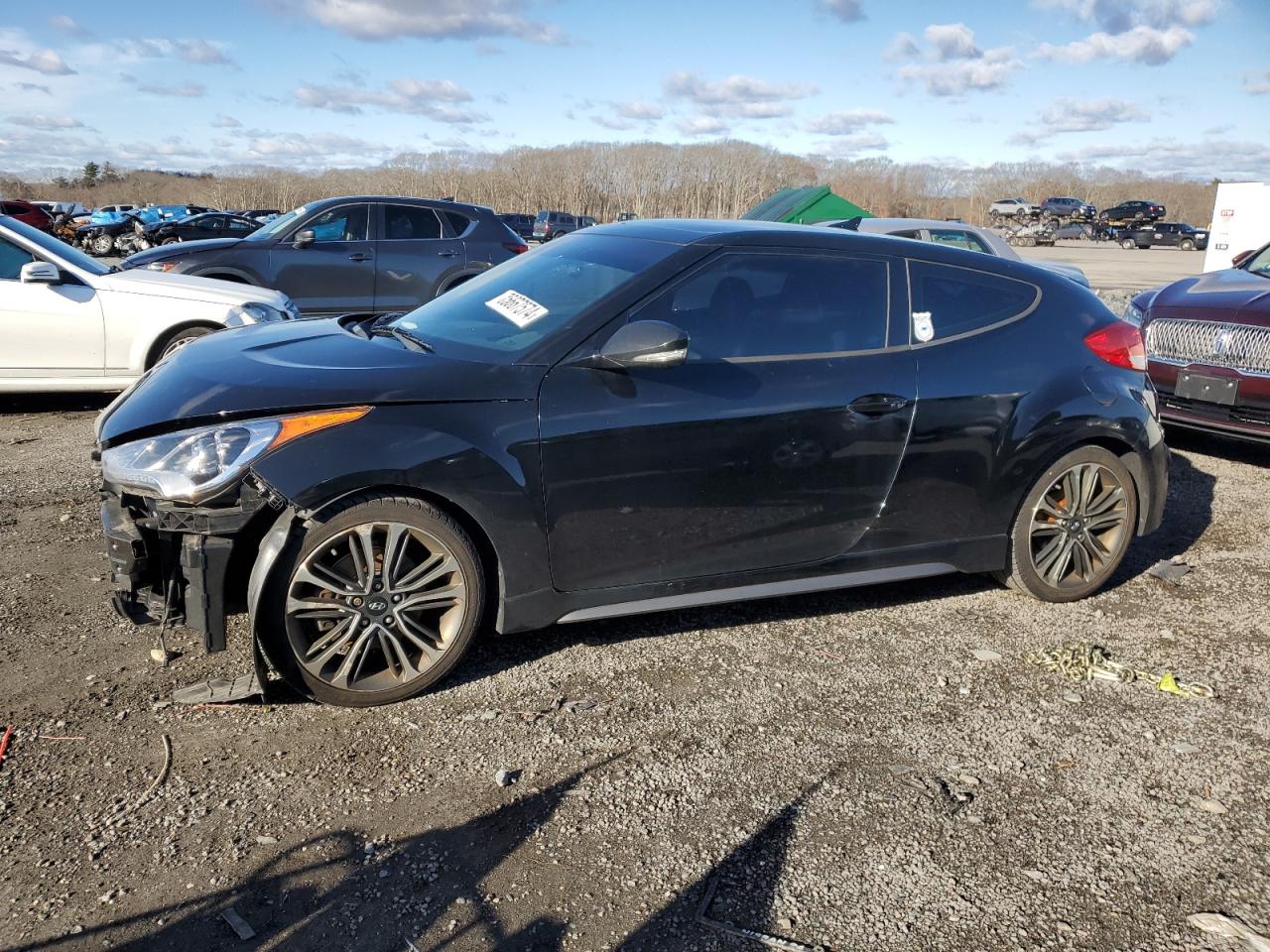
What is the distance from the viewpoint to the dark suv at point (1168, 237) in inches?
1962

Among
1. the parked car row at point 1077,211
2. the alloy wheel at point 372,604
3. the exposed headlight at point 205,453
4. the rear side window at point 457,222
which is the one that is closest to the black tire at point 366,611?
the alloy wheel at point 372,604

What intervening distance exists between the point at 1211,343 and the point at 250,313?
7.49m

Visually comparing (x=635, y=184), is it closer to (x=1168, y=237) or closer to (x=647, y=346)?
(x=1168, y=237)

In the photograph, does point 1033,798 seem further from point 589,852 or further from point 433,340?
point 433,340

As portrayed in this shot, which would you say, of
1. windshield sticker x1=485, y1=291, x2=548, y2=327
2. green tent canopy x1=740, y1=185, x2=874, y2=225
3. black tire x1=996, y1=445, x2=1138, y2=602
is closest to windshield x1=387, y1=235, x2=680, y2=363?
windshield sticker x1=485, y1=291, x2=548, y2=327

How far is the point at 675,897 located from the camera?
8.77 feet

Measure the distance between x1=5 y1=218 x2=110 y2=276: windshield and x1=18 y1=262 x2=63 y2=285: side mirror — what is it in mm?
158

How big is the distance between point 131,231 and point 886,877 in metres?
43.6

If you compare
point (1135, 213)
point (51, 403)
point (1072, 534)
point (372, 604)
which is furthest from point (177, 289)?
point (1135, 213)

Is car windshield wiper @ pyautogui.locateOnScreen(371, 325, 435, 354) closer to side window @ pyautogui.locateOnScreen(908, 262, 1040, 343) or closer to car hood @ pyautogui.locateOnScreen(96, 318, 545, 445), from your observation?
car hood @ pyautogui.locateOnScreen(96, 318, 545, 445)

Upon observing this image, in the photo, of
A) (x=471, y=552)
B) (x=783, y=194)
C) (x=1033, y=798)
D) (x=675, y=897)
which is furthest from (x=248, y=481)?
(x=783, y=194)

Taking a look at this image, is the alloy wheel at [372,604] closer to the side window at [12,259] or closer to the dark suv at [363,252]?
the side window at [12,259]

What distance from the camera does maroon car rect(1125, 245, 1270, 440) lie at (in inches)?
282

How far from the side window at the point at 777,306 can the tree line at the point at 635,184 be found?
63.1m
